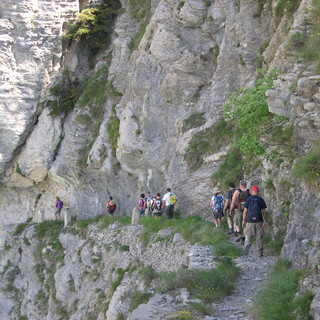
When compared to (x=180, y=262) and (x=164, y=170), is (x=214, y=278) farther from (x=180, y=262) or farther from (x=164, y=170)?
(x=164, y=170)

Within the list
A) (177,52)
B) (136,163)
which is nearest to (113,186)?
(136,163)

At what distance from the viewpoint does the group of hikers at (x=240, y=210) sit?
11578 mm

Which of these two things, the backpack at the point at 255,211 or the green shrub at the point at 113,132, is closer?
the backpack at the point at 255,211

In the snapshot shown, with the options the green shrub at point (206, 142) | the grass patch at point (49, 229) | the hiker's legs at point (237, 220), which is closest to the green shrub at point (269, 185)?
the hiker's legs at point (237, 220)

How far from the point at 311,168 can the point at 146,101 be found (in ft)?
50.6

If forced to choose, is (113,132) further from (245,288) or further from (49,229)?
(245,288)

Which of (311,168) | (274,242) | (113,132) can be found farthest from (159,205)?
(311,168)

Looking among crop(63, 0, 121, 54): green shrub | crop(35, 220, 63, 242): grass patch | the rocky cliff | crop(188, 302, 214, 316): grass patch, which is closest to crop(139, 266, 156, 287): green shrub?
the rocky cliff

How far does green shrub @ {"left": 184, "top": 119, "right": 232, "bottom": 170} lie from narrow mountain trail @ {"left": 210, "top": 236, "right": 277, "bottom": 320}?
24.9 feet

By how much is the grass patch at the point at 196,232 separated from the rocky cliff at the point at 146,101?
4.38 feet

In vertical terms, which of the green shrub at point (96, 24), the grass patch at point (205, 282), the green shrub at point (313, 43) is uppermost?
the green shrub at point (96, 24)

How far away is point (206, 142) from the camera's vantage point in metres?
20.4

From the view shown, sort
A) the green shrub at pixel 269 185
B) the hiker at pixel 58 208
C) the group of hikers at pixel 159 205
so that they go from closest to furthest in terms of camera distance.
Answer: the green shrub at pixel 269 185
the group of hikers at pixel 159 205
the hiker at pixel 58 208

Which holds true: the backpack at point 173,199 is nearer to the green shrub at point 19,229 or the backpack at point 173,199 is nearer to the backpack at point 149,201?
the backpack at point 149,201
